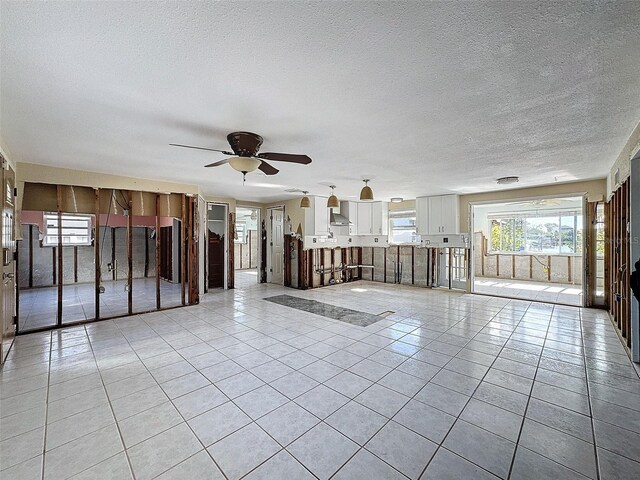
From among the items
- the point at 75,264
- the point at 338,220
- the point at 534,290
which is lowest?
the point at 534,290

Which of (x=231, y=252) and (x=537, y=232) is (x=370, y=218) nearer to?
(x=231, y=252)

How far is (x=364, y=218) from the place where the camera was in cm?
841

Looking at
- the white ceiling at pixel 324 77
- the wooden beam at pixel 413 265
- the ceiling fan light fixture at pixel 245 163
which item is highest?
the white ceiling at pixel 324 77

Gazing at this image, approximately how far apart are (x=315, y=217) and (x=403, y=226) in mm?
2902

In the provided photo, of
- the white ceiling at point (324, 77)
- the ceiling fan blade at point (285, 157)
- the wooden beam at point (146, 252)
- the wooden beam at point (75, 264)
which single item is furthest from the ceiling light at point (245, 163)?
the wooden beam at point (75, 264)

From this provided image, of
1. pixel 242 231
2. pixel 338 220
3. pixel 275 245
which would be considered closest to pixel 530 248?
pixel 338 220

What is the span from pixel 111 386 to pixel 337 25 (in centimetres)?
334

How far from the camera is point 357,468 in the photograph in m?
1.65

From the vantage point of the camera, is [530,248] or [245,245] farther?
[245,245]

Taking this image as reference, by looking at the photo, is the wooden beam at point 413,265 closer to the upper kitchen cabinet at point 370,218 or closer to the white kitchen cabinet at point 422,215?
the white kitchen cabinet at point 422,215

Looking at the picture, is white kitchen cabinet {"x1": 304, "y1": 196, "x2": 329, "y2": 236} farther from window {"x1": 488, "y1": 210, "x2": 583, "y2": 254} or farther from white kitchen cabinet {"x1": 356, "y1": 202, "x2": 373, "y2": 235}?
window {"x1": 488, "y1": 210, "x2": 583, "y2": 254}

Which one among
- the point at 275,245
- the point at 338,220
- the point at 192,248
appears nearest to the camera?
the point at 192,248

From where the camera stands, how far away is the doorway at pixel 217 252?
7.62 meters

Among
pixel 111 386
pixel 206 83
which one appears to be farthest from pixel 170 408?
pixel 206 83
